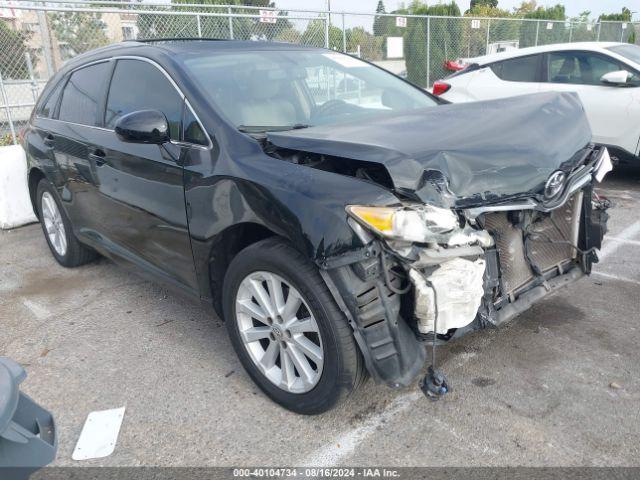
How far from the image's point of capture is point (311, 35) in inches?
428

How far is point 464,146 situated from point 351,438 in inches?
56.4

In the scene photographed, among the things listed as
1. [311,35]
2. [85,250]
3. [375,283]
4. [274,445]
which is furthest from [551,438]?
[311,35]

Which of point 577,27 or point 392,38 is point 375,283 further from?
point 577,27

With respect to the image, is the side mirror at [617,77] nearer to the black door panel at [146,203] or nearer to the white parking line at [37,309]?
the black door panel at [146,203]

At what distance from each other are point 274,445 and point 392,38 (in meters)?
11.6

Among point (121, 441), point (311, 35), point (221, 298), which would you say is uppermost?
point (311, 35)

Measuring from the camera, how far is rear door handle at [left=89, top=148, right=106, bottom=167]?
364 centimetres

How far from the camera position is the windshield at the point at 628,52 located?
662 centimetres

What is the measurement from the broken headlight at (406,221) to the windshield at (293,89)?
97 cm

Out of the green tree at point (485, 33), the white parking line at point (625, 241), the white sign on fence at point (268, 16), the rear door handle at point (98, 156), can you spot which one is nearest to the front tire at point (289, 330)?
the rear door handle at point (98, 156)

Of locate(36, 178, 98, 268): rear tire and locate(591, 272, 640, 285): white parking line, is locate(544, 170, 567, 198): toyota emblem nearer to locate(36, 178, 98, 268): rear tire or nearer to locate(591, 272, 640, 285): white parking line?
locate(591, 272, 640, 285): white parking line

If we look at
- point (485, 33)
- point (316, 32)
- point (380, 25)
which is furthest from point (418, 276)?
point (485, 33)

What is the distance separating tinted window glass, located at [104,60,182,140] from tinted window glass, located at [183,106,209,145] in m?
0.07

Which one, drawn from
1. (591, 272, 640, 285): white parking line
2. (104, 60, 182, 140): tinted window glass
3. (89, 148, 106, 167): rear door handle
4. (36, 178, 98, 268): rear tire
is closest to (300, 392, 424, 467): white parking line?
(104, 60, 182, 140): tinted window glass
